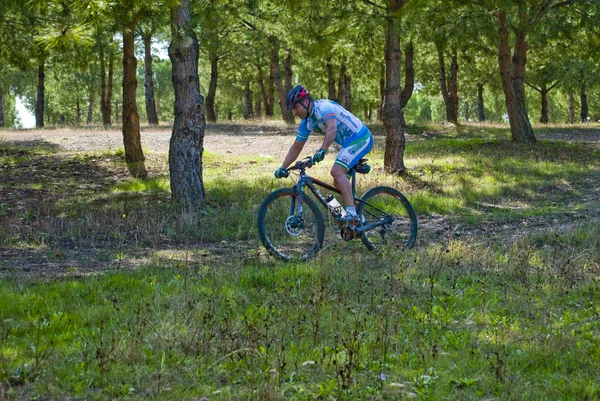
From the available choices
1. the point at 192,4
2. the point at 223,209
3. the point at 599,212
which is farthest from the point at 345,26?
the point at 599,212

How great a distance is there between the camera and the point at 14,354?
15.1 feet

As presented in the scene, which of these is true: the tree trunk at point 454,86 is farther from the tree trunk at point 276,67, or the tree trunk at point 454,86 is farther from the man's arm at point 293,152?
the man's arm at point 293,152

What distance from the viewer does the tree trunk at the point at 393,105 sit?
584 inches

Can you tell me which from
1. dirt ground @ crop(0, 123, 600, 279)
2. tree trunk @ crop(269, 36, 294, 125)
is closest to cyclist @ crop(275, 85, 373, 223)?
dirt ground @ crop(0, 123, 600, 279)

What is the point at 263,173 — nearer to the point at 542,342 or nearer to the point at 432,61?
the point at 542,342

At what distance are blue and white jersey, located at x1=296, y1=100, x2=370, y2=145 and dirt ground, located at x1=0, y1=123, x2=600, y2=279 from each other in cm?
194

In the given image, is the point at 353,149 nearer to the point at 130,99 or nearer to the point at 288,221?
the point at 288,221

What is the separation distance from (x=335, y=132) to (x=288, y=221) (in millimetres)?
1185

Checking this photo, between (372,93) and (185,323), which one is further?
(372,93)

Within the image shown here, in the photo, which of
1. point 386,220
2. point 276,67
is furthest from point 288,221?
point 276,67

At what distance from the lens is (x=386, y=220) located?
28.6ft

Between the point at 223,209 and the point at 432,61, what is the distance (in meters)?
30.4

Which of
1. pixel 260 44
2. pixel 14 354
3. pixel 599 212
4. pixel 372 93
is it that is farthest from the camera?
pixel 372 93

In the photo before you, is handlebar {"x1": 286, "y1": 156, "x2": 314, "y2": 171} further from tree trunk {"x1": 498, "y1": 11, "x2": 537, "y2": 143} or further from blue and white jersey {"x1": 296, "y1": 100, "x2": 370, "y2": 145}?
tree trunk {"x1": 498, "y1": 11, "x2": 537, "y2": 143}
